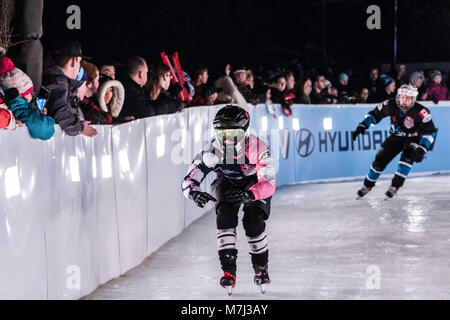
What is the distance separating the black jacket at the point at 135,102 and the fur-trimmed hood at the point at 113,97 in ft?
1.91

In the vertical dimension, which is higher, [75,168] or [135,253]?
[75,168]

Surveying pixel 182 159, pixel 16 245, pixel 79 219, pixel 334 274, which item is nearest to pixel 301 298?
pixel 334 274

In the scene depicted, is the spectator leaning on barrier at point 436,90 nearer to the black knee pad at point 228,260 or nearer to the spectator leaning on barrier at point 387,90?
the spectator leaning on barrier at point 387,90

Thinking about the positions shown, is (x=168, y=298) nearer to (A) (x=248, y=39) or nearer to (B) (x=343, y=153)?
(B) (x=343, y=153)

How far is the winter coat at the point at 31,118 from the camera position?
17.3ft

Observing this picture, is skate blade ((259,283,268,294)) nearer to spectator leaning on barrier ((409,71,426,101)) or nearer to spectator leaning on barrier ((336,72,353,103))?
spectator leaning on barrier ((409,71,426,101))

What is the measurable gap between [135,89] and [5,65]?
9.86 ft

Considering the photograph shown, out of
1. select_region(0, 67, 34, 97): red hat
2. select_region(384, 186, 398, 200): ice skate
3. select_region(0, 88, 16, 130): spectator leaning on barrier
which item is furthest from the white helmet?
select_region(0, 88, 16, 130): spectator leaning on barrier

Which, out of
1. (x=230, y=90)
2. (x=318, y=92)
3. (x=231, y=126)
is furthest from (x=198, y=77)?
(x=231, y=126)

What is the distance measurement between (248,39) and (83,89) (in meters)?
21.8

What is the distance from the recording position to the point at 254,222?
21.3 ft

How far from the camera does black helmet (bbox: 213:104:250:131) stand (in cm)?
632

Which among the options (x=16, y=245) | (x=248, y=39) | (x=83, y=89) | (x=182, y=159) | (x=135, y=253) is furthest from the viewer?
(x=248, y=39)

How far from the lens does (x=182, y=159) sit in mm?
9797
